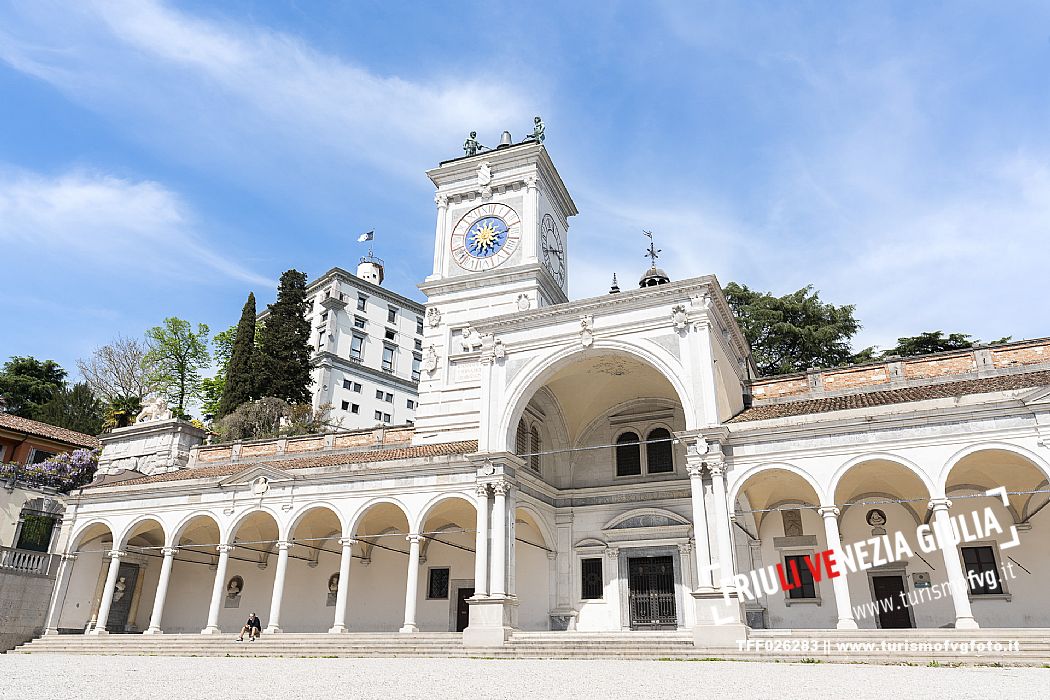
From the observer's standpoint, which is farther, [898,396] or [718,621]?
[898,396]

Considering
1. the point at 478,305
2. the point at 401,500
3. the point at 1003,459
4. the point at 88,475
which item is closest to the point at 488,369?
the point at 401,500

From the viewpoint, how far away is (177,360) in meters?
45.0

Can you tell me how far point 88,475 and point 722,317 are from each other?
27459 mm

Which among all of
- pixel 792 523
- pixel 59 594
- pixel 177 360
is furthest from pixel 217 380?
pixel 792 523

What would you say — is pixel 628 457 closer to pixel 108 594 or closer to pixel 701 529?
pixel 701 529

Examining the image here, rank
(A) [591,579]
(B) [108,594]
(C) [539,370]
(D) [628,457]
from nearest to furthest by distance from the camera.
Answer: (C) [539,370], (A) [591,579], (B) [108,594], (D) [628,457]

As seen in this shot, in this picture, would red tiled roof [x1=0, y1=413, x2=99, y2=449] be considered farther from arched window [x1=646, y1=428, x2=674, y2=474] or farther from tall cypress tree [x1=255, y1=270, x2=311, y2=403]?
arched window [x1=646, y1=428, x2=674, y2=474]

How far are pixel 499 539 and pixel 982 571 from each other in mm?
11988

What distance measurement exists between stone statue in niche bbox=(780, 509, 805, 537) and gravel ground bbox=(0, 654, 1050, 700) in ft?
24.0

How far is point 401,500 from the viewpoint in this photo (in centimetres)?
2011

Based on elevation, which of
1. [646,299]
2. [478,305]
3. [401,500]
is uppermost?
[478,305]

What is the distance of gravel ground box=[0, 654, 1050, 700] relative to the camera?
8312 millimetres

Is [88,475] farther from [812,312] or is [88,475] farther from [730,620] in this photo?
[812,312]

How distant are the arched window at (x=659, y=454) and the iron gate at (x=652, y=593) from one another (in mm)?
2754
